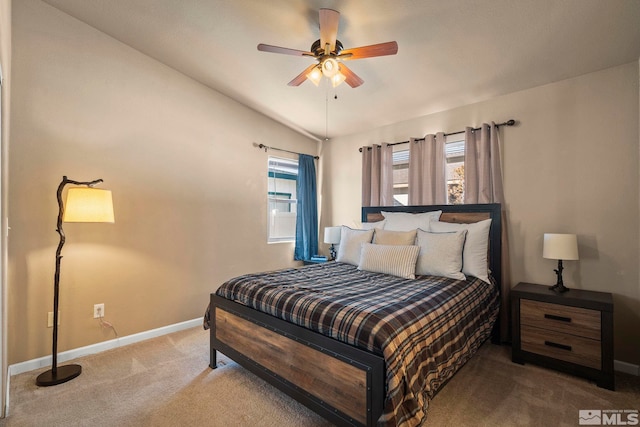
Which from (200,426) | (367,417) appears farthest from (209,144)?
(367,417)

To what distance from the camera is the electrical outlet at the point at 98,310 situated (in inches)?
108

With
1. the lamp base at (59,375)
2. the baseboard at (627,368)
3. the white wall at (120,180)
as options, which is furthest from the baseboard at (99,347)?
the baseboard at (627,368)

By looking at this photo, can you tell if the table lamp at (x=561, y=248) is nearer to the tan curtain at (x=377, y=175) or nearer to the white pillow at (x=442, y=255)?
the white pillow at (x=442, y=255)

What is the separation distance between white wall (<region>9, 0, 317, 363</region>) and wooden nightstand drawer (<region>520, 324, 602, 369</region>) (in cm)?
312

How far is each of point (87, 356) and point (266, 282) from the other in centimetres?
190

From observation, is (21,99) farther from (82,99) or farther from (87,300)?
(87,300)

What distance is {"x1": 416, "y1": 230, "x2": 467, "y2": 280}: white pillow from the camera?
101 inches

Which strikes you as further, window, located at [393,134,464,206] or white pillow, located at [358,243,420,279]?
window, located at [393,134,464,206]

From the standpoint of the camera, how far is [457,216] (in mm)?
3205

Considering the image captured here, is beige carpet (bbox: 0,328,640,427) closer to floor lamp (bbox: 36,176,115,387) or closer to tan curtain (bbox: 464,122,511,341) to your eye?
floor lamp (bbox: 36,176,115,387)

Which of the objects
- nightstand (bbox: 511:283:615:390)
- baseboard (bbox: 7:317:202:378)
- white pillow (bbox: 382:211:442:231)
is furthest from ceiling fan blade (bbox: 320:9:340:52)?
baseboard (bbox: 7:317:202:378)

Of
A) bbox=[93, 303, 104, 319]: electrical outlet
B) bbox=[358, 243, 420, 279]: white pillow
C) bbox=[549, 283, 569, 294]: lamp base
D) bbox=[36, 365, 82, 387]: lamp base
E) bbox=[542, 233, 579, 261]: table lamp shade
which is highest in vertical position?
bbox=[542, 233, 579, 261]: table lamp shade

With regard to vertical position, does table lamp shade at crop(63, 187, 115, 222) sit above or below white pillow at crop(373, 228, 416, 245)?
above

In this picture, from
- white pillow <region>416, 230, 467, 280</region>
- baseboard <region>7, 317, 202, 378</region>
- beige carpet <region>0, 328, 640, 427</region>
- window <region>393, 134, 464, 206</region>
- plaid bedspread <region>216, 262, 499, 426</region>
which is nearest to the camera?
plaid bedspread <region>216, 262, 499, 426</region>
